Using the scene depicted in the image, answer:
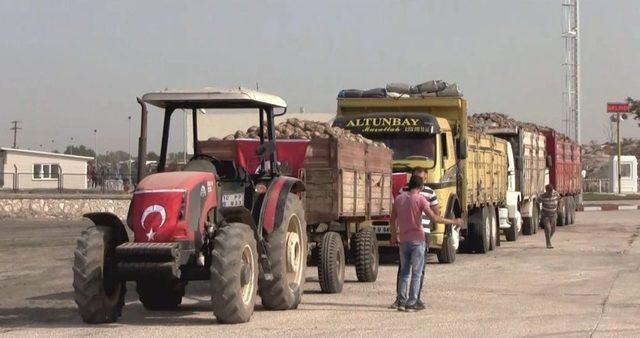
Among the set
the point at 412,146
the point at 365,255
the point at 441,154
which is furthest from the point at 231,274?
the point at 441,154

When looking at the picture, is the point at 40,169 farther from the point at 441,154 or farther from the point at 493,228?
the point at 441,154

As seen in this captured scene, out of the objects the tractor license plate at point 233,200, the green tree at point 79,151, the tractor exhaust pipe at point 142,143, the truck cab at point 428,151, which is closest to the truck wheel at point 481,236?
the truck cab at point 428,151

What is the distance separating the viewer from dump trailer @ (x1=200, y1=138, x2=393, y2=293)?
1503cm

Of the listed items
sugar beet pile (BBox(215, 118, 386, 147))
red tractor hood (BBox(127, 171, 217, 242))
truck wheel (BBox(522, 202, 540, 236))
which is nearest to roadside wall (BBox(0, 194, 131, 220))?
truck wheel (BBox(522, 202, 540, 236))

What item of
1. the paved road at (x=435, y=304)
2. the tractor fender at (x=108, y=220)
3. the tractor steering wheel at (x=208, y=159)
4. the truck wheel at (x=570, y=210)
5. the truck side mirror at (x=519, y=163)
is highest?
the truck side mirror at (x=519, y=163)

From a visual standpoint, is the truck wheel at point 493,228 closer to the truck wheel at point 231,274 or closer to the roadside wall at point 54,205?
the truck wheel at point 231,274

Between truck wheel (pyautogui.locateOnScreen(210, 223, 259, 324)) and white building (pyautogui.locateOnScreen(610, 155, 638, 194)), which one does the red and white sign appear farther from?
truck wheel (pyautogui.locateOnScreen(210, 223, 259, 324))

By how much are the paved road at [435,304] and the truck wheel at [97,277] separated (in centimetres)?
19

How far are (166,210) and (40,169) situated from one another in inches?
2159

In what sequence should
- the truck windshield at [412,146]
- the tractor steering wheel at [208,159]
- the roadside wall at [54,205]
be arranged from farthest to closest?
the roadside wall at [54,205] → the truck windshield at [412,146] → the tractor steering wheel at [208,159]

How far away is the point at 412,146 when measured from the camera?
21.0 meters

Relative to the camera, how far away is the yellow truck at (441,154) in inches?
819

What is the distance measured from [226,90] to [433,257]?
435 inches

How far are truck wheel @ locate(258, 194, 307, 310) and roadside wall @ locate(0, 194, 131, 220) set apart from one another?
28.7 m
